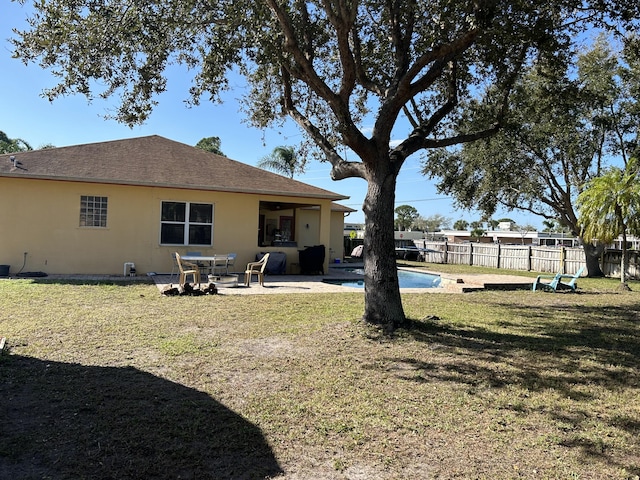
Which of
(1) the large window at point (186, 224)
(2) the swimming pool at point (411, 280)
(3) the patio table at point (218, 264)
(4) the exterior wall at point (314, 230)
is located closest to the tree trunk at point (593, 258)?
(2) the swimming pool at point (411, 280)

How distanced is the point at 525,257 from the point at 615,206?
945 cm

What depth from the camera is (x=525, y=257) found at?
24.9 metres

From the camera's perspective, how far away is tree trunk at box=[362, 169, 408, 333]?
731cm

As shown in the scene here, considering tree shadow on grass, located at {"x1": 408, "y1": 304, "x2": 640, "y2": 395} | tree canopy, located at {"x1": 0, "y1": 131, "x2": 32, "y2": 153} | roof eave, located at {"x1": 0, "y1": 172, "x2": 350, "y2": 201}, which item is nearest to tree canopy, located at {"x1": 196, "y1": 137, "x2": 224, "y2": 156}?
tree canopy, located at {"x1": 0, "y1": 131, "x2": 32, "y2": 153}

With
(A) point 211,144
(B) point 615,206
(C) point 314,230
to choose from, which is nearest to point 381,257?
(B) point 615,206

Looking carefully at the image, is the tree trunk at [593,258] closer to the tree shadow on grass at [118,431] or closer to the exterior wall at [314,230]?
the exterior wall at [314,230]

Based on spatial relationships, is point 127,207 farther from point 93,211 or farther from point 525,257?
point 525,257

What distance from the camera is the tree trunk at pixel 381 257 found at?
731cm

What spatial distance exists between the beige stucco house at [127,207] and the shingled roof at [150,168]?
32 mm

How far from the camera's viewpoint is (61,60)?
7.69 m

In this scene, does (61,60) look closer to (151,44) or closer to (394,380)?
(151,44)

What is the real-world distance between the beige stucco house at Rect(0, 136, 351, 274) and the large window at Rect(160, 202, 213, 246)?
3cm

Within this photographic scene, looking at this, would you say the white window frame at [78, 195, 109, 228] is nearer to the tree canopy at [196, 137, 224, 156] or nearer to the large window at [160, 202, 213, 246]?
the large window at [160, 202, 213, 246]

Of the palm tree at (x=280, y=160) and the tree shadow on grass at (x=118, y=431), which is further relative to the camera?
the palm tree at (x=280, y=160)
